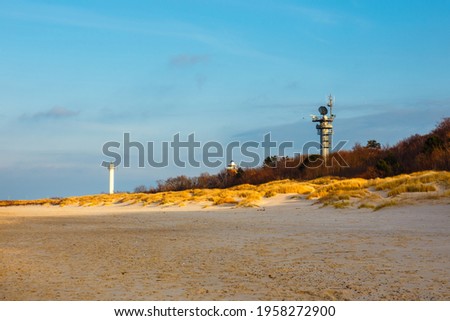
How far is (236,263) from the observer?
7.33m

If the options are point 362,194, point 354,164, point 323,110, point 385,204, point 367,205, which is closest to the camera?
point 385,204

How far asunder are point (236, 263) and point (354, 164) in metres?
30.7

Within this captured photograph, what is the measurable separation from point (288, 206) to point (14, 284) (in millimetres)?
14324

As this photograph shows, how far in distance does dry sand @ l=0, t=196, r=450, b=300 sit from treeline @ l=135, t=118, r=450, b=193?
18.0 meters

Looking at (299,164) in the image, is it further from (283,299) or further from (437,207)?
(283,299)

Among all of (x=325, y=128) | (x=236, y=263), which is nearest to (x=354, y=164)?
(x=325, y=128)

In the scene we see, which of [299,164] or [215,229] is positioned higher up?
[299,164]

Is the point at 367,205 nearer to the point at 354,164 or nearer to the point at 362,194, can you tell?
the point at 362,194

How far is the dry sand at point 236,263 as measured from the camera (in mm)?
5559

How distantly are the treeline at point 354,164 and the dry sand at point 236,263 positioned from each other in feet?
59.0

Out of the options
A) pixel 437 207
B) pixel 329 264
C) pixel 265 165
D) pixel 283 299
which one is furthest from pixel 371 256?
pixel 265 165

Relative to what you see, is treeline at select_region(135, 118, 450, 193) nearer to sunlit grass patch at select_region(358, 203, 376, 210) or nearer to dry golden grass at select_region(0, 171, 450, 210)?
dry golden grass at select_region(0, 171, 450, 210)

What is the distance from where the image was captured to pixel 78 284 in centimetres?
607
